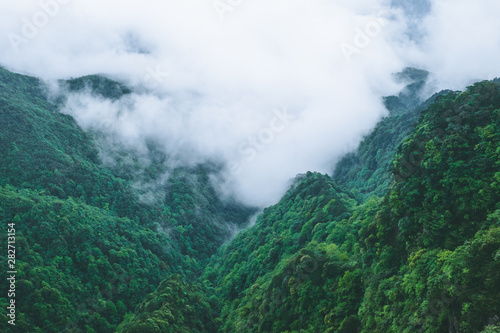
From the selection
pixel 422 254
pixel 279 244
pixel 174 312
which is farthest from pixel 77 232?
pixel 422 254

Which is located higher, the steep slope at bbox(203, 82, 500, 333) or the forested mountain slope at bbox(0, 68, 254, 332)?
the forested mountain slope at bbox(0, 68, 254, 332)

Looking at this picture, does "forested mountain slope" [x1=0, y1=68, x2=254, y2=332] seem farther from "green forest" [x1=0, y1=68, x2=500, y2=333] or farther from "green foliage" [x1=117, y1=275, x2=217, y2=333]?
"green foliage" [x1=117, y1=275, x2=217, y2=333]

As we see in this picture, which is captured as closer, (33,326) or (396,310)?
(396,310)

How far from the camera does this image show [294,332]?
67125 mm

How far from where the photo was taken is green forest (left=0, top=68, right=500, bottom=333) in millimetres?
47125

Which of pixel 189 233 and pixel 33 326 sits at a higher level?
pixel 189 233

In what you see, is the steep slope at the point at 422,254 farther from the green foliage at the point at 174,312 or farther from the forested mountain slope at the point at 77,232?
the forested mountain slope at the point at 77,232

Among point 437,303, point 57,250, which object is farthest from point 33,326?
point 437,303

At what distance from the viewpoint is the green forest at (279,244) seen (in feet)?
155

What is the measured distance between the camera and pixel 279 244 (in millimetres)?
114438

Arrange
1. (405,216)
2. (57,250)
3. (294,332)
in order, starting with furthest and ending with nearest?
(57,250)
(294,332)
(405,216)

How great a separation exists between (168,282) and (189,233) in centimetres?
7538

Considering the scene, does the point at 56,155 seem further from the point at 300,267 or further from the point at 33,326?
the point at 300,267

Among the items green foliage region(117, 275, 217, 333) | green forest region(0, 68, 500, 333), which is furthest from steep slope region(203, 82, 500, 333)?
green foliage region(117, 275, 217, 333)
